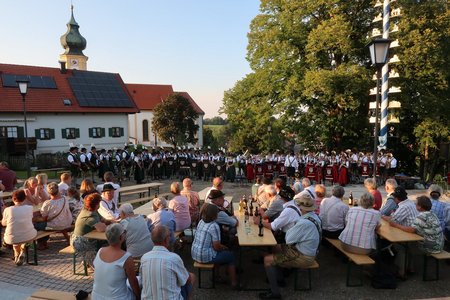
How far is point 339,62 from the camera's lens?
22.6 metres

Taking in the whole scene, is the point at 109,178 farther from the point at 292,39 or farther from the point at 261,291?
the point at 292,39

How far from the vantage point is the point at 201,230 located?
18.6 ft

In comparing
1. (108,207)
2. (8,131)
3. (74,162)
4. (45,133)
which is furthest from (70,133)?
(108,207)

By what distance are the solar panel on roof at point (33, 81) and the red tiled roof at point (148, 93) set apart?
2518 centimetres

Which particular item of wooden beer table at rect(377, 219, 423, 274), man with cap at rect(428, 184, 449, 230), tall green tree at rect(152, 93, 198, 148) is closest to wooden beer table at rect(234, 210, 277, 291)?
wooden beer table at rect(377, 219, 423, 274)

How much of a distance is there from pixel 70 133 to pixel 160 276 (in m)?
34.8

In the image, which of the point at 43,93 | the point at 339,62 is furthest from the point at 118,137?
the point at 339,62

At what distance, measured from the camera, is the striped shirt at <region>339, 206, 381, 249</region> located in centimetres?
599

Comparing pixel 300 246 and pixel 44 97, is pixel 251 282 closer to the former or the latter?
pixel 300 246

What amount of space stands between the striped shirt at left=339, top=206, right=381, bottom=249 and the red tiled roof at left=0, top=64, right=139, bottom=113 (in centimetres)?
3296

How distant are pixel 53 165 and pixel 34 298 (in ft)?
88.9

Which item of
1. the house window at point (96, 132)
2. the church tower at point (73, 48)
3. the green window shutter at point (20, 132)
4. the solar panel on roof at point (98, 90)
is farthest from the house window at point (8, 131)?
the church tower at point (73, 48)

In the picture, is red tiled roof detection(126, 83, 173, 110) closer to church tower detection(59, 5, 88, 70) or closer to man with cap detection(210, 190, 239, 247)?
church tower detection(59, 5, 88, 70)

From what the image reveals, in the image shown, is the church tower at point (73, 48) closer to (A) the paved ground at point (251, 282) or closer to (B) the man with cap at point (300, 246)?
(A) the paved ground at point (251, 282)
